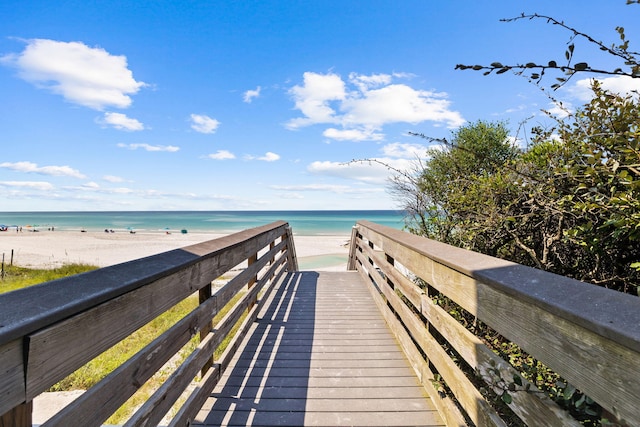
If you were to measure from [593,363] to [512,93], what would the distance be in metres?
3.28

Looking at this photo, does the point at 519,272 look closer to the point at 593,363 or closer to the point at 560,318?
the point at 560,318

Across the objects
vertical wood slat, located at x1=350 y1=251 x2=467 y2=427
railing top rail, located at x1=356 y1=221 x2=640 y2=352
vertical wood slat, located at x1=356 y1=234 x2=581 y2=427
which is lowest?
vertical wood slat, located at x1=350 y1=251 x2=467 y2=427

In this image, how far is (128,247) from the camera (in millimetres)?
24234

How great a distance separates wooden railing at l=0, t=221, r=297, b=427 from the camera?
28.8 inches

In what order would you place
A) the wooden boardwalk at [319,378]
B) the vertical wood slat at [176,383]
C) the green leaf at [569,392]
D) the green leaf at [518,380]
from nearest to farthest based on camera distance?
1. the green leaf at [569,392]
2. the green leaf at [518,380]
3. the vertical wood slat at [176,383]
4. the wooden boardwalk at [319,378]

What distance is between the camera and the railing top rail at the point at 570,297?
0.68 m

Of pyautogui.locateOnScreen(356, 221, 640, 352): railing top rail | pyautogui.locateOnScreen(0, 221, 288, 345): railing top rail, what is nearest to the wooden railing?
pyautogui.locateOnScreen(0, 221, 288, 345): railing top rail

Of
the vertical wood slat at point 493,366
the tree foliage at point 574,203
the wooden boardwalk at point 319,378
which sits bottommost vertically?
the wooden boardwalk at point 319,378

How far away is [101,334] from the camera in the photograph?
1.02 m

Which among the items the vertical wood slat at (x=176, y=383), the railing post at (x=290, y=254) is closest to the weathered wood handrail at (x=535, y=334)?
the vertical wood slat at (x=176, y=383)

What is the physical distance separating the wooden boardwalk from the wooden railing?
0.33 metres

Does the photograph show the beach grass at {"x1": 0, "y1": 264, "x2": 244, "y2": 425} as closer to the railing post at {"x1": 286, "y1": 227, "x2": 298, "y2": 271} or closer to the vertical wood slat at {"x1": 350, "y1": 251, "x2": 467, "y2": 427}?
the railing post at {"x1": 286, "y1": 227, "x2": 298, "y2": 271}

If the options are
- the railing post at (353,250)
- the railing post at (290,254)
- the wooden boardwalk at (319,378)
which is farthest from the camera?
the railing post at (290,254)

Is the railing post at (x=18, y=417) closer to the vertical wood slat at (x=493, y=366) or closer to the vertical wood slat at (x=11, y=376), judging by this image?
the vertical wood slat at (x=11, y=376)
